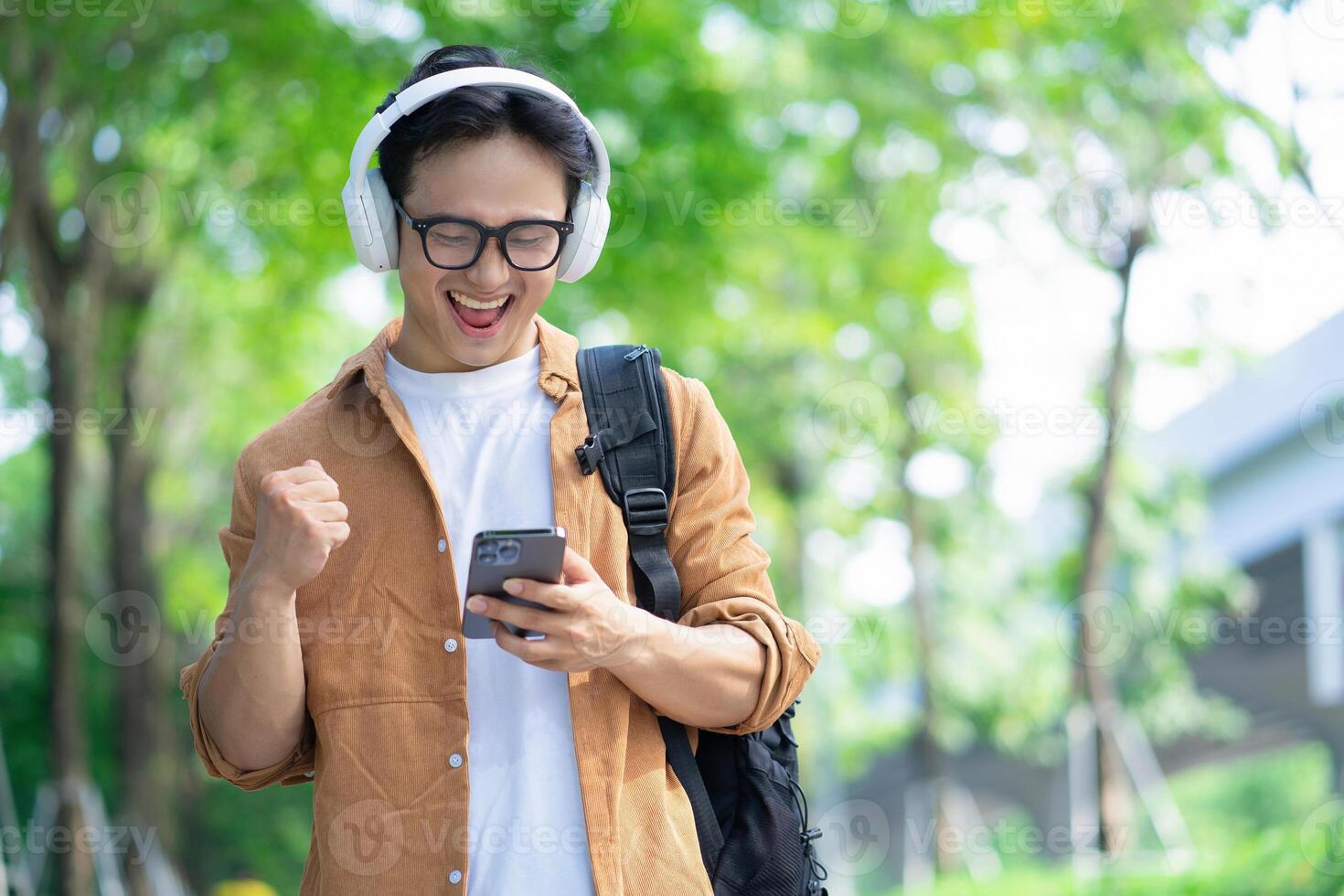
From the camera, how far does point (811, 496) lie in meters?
17.2

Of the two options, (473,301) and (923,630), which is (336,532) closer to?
(473,301)

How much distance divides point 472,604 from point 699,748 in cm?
58

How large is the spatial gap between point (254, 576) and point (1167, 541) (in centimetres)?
1675

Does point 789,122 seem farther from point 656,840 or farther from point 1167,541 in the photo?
point 656,840

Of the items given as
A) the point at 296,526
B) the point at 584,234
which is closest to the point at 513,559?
the point at 296,526

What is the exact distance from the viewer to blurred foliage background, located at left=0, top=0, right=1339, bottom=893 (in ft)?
30.0

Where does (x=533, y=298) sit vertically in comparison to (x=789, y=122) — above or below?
below

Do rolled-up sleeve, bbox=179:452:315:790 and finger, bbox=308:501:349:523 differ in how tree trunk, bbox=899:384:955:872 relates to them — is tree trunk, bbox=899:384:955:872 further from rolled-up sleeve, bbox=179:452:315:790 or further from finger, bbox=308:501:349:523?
finger, bbox=308:501:349:523

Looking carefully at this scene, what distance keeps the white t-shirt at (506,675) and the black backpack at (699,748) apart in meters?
0.11

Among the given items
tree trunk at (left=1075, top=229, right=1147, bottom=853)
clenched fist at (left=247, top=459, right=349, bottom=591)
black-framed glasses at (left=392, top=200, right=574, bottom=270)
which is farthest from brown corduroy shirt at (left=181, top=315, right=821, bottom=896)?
tree trunk at (left=1075, top=229, right=1147, bottom=853)

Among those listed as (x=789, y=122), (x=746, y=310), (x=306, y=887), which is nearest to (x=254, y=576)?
(x=306, y=887)

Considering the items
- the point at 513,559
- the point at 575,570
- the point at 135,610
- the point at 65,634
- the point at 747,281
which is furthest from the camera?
the point at 135,610

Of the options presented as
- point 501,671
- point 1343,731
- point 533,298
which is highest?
point 533,298

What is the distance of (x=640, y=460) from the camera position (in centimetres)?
233
